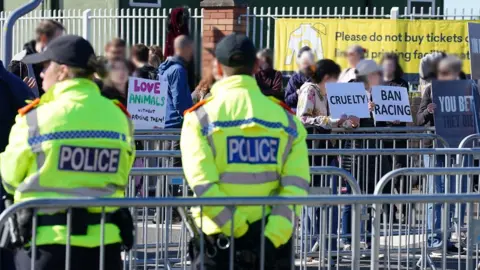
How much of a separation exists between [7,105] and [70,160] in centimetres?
191

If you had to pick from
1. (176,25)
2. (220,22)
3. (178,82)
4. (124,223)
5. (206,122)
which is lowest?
(124,223)

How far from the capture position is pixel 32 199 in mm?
4934

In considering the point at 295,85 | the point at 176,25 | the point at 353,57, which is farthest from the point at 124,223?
the point at 176,25

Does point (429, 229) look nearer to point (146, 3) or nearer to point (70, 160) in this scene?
point (70, 160)

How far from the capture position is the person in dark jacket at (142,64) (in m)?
12.4

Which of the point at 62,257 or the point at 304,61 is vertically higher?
the point at 304,61

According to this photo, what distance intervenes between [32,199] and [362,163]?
5787mm

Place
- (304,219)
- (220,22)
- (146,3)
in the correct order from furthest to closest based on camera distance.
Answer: (146,3) < (220,22) < (304,219)

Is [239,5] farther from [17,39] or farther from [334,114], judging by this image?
[334,114]

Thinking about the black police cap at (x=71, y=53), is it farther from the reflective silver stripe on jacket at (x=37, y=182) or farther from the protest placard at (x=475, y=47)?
the protest placard at (x=475, y=47)

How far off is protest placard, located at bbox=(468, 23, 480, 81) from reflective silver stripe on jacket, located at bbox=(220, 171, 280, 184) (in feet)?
20.7

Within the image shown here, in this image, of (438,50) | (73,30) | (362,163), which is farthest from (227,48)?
(73,30)

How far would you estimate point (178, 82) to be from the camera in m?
11.6

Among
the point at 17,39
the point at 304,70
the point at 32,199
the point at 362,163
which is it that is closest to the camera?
the point at 32,199
